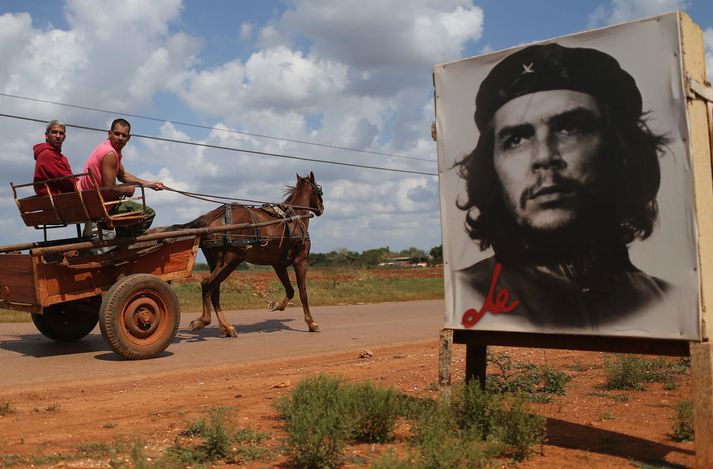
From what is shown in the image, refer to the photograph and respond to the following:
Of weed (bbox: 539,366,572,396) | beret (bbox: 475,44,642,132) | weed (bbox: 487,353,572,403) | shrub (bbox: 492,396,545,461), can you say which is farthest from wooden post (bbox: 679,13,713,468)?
weed (bbox: 539,366,572,396)

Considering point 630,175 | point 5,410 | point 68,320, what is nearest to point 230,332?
point 68,320

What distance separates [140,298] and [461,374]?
4292mm

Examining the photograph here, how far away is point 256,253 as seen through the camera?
40.8 ft

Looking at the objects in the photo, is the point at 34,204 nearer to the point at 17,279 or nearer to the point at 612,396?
the point at 17,279

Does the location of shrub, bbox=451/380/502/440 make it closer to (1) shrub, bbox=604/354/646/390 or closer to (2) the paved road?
(1) shrub, bbox=604/354/646/390

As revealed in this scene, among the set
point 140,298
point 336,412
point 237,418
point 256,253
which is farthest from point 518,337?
point 256,253

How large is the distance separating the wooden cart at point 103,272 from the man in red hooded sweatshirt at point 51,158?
10.5 inches

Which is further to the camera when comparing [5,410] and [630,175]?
[5,410]

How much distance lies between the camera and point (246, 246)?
12.1 m

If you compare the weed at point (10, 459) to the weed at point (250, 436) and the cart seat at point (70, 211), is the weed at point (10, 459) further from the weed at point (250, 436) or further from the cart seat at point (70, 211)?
the cart seat at point (70, 211)

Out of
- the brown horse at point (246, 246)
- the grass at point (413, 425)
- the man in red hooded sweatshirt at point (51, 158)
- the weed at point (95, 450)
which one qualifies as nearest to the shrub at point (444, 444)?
the grass at point (413, 425)

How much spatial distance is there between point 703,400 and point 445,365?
1914mm

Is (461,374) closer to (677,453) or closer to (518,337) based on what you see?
(518,337)
